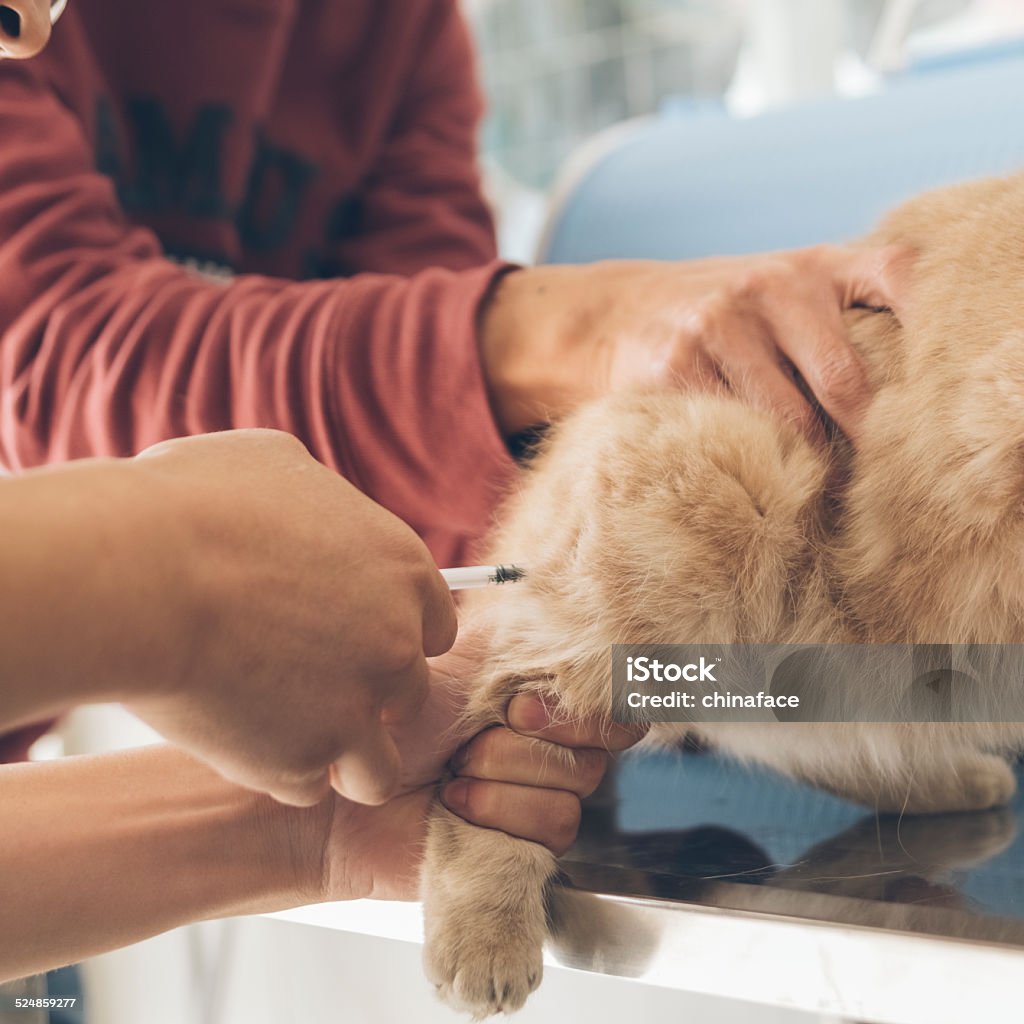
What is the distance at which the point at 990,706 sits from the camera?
0.52 m

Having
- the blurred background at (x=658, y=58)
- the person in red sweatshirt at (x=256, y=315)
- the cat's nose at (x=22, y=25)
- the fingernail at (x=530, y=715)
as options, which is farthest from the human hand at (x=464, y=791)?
the blurred background at (x=658, y=58)

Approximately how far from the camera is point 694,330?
0.57 metres

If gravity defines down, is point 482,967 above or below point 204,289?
below

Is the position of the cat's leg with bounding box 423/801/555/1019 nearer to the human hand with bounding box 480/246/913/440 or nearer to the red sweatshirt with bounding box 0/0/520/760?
the red sweatshirt with bounding box 0/0/520/760

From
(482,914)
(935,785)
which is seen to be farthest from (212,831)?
(935,785)

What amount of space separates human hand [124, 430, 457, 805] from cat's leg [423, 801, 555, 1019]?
0.11 metres

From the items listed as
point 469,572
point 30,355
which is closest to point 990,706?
point 469,572

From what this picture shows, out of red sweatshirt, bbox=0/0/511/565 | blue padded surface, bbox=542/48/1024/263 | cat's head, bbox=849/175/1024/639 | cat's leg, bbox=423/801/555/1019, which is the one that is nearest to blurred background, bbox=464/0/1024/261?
blue padded surface, bbox=542/48/1024/263

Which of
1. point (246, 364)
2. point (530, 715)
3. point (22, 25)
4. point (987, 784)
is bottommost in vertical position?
point (987, 784)

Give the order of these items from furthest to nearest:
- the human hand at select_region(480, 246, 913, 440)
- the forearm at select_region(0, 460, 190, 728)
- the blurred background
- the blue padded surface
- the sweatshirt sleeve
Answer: the blurred background → the blue padded surface → the sweatshirt sleeve → the human hand at select_region(480, 246, 913, 440) → the forearm at select_region(0, 460, 190, 728)

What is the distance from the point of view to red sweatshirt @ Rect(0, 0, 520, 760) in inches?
26.6

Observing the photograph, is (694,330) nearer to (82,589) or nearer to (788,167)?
(82,589)

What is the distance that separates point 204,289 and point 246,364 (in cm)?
9

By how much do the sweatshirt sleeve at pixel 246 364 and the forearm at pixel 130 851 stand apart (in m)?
0.21
